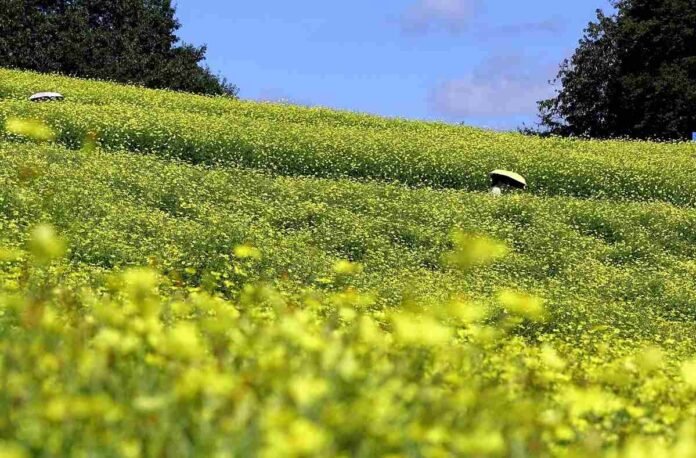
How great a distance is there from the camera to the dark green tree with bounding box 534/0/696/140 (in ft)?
166

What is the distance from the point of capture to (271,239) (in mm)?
15695

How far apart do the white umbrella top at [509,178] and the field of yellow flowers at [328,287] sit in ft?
2.08

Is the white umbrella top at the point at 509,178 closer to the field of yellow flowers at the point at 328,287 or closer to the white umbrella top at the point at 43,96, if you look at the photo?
the field of yellow flowers at the point at 328,287

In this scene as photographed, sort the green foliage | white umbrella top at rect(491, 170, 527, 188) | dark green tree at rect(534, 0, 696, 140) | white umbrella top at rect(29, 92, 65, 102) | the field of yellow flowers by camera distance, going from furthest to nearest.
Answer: dark green tree at rect(534, 0, 696, 140) → white umbrella top at rect(29, 92, 65, 102) → white umbrella top at rect(491, 170, 527, 188) → the green foliage → the field of yellow flowers

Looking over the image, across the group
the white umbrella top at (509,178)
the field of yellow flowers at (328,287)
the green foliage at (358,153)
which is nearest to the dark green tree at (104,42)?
the field of yellow flowers at (328,287)

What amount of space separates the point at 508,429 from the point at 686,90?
4996 cm

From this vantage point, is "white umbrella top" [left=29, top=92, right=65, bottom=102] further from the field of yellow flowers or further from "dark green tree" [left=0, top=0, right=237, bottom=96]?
"dark green tree" [left=0, top=0, right=237, bottom=96]

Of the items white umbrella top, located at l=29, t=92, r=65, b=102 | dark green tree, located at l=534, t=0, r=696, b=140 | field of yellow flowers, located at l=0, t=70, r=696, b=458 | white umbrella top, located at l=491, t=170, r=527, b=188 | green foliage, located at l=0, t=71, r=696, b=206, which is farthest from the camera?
dark green tree, located at l=534, t=0, r=696, b=140

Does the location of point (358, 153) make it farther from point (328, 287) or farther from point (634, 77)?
point (634, 77)

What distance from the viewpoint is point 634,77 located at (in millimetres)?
51438

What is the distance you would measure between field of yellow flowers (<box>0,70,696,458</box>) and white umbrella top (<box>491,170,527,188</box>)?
63 cm

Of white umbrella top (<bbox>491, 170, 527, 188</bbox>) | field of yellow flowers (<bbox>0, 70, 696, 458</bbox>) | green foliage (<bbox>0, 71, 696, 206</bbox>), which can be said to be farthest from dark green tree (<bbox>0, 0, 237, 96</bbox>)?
white umbrella top (<bbox>491, 170, 527, 188</bbox>)

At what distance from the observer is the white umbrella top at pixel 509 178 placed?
25.1 meters

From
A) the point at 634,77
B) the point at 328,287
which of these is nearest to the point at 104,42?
the point at 634,77
